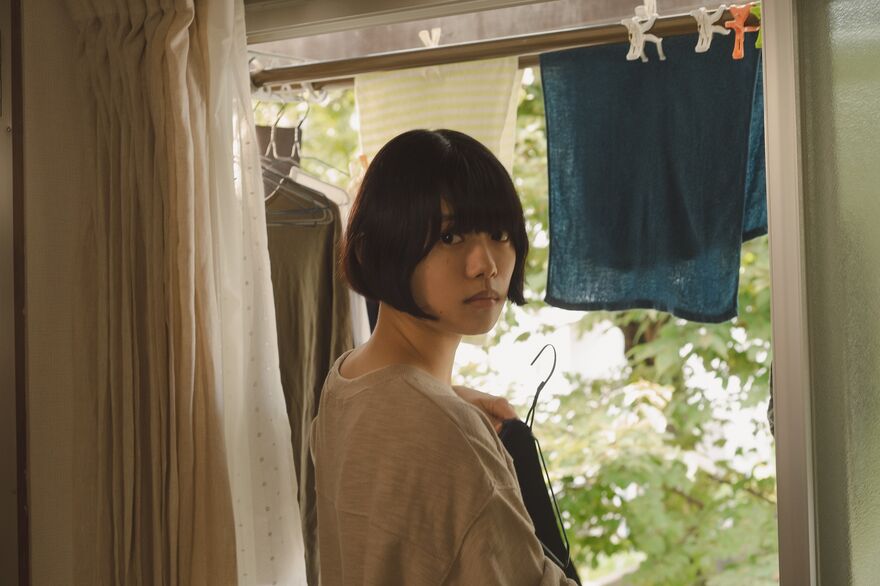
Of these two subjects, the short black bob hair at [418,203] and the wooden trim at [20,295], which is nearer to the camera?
the short black bob hair at [418,203]

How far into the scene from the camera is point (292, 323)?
1.81 metres

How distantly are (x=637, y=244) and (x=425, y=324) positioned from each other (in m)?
0.62

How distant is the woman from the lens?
2.91 feet

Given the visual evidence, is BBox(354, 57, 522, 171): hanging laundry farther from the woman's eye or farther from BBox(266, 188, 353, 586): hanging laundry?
the woman's eye

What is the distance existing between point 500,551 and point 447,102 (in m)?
1.02

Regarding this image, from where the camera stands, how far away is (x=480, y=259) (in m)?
0.98

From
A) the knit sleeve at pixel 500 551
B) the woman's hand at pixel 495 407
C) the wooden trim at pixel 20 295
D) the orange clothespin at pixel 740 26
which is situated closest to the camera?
the knit sleeve at pixel 500 551

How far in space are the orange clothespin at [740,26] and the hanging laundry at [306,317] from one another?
843 mm

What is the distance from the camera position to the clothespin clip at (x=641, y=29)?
4.59ft

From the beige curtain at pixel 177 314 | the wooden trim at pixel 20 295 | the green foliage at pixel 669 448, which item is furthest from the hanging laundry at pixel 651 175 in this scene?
the green foliage at pixel 669 448

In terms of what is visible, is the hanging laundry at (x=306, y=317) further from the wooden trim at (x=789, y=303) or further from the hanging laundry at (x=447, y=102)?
the wooden trim at (x=789, y=303)

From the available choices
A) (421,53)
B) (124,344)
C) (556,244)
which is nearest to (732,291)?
(556,244)

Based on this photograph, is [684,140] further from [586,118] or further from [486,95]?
[486,95]

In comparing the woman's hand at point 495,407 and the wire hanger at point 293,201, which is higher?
the wire hanger at point 293,201
